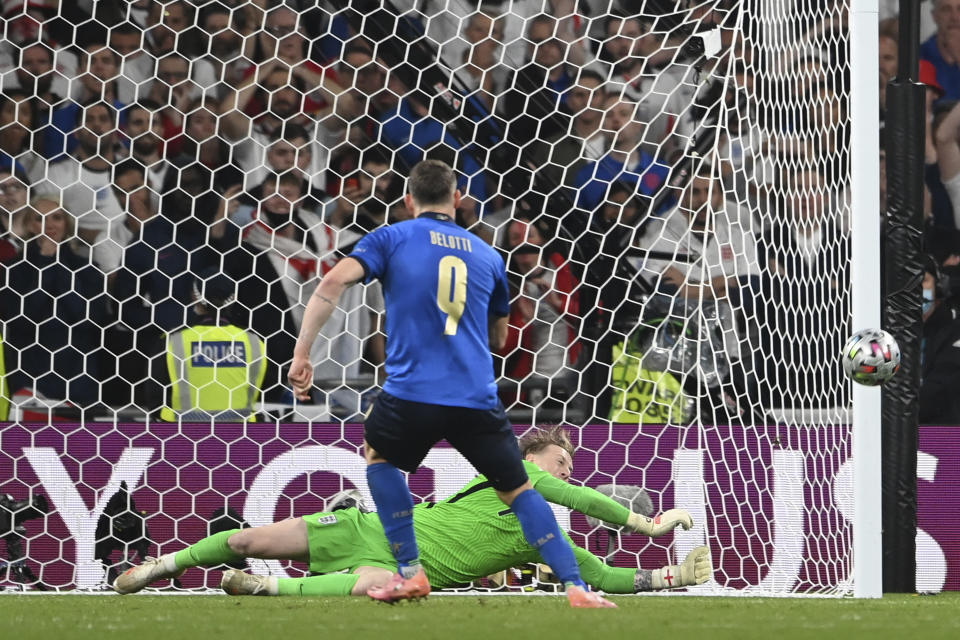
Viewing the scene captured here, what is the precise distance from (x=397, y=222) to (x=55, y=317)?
69.6 inches

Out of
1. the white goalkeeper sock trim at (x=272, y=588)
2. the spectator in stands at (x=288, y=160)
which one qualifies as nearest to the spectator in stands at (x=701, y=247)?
the spectator in stands at (x=288, y=160)

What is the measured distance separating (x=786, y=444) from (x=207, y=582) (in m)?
2.64

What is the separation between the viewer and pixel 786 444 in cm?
597

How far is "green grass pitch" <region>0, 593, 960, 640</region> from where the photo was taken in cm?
324

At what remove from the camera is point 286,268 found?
6648mm

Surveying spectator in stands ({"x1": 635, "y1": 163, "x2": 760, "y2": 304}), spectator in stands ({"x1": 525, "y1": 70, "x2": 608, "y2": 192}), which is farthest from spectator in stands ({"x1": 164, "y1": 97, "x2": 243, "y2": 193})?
spectator in stands ({"x1": 635, "y1": 163, "x2": 760, "y2": 304})

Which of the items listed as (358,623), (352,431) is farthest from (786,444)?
(358,623)

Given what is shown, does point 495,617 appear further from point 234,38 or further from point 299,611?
point 234,38

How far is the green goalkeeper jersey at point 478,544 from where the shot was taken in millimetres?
5234

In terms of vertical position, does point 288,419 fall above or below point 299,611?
above

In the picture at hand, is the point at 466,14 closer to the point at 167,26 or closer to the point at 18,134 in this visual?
the point at 167,26

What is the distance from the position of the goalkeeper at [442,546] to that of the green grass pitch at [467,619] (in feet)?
0.64

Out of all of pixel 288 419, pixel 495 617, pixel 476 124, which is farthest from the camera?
pixel 476 124

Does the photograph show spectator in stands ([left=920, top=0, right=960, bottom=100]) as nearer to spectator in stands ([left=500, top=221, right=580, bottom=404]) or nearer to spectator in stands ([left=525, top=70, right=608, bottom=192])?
spectator in stands ([left=525, top=70, right=608, bottom=192])
